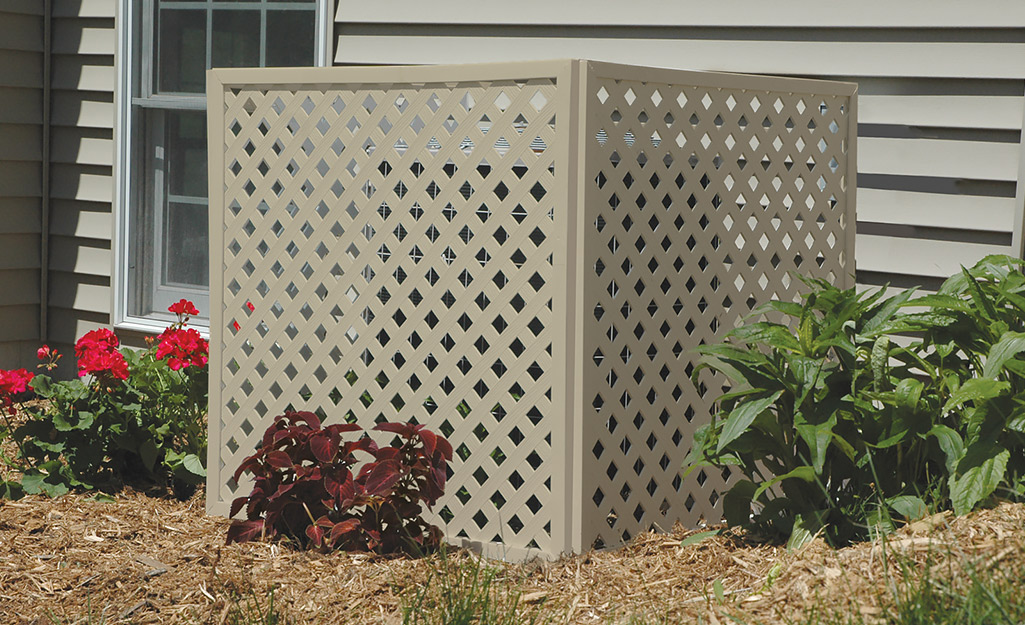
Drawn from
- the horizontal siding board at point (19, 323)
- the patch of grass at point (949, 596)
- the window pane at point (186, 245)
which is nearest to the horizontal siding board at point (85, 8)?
the window pane at point (186, 245)

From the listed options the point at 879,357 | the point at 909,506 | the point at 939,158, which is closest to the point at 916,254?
the point at 939,158

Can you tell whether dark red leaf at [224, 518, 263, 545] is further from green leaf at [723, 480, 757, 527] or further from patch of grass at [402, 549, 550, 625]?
green leaf at [723, 480, 757, 527]

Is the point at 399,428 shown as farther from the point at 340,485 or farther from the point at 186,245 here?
the point at 186,245

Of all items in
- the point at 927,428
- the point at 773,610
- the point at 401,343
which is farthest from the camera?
the point at 401,343

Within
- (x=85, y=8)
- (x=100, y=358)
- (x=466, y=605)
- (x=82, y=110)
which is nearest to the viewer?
(x=466, y=605)

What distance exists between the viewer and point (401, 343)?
11.8ft

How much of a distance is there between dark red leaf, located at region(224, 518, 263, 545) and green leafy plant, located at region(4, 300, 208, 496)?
0.77 metres

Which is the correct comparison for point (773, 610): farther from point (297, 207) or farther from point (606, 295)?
point (297, 207)

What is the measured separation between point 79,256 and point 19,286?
0.42 metres

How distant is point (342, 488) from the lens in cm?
338

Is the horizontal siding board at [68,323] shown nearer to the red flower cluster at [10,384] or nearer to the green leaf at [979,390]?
the red flower cluster at [10,384]

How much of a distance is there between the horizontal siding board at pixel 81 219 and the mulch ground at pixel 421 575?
8.86ft

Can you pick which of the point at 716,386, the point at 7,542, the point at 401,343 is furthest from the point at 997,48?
the point at 7,542

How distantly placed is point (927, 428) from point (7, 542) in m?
2.98
